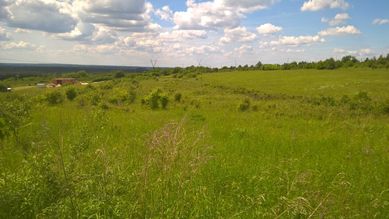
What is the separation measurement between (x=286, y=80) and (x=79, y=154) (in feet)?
189

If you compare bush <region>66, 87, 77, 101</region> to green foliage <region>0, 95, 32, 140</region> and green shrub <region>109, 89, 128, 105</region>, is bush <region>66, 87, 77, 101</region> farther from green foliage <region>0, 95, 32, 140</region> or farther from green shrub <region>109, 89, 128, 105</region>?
green foliage <region>0, 95, 32, 140</region>

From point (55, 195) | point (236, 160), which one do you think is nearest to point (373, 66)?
point (236, 160)

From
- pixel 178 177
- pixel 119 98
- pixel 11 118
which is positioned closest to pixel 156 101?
pixel 119 98

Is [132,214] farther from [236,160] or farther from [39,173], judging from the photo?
[236,160]

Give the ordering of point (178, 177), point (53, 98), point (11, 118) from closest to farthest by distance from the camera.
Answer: point (178, 177), point (11, 118), point (53, 98)

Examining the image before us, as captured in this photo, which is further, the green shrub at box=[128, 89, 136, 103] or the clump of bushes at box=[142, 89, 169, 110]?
the green shrub at box=[128, 89, 136, 103]

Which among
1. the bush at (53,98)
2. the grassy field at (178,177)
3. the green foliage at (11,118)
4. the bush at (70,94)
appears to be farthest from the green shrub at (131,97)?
the green foliage at (11,118)

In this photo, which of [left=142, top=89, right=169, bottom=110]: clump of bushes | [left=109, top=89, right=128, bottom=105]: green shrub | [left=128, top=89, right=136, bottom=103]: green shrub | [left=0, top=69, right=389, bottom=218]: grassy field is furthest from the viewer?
[left=128, top=89, right=136, bottom=103]: green shrub

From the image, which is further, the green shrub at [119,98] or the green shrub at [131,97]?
the green shrub at [131,97]

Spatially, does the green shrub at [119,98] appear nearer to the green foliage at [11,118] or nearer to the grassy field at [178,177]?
the grassy field at [178,177]

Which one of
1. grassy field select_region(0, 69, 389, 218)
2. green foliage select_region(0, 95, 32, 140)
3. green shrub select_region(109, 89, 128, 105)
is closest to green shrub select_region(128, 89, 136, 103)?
green shrub select_region(109, 89, 128, 105)

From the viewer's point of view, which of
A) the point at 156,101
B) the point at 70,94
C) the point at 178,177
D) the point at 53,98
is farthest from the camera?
the point at 70,94

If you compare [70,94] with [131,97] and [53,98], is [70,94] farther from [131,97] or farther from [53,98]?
[53,98]

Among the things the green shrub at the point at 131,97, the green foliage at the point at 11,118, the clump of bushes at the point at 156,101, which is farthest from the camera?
the green shrub at the point at 131,97
